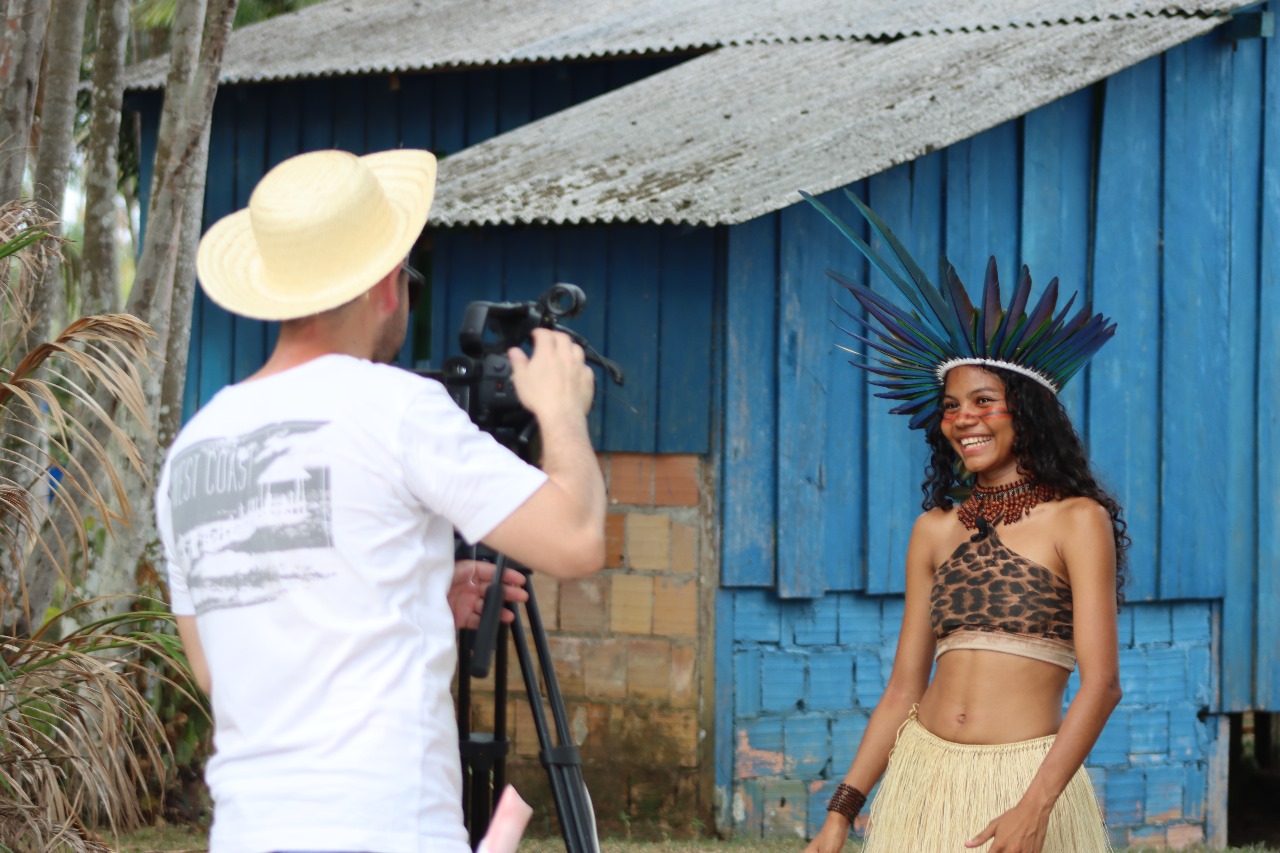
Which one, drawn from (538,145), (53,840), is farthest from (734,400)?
(53,840)

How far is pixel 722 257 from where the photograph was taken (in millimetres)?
6031

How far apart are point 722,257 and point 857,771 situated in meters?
3.11

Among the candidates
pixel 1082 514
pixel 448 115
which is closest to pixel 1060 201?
pixel 448 115

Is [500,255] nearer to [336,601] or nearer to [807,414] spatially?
[807,414]

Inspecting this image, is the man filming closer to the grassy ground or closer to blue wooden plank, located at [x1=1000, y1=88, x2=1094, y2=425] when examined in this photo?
the grassy ground

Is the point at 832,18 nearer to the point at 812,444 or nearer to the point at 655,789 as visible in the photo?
the point at 812,444

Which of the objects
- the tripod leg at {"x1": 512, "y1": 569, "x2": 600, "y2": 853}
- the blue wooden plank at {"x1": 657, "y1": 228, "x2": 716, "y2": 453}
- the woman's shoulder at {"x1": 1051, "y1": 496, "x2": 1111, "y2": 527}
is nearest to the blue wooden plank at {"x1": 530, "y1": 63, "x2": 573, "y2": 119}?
the blue wooden plank at {"x1": 657, "y1": 228, "x2": 716, "y2": 453}

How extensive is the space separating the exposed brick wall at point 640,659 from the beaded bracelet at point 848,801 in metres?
2.77

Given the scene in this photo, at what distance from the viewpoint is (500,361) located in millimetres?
2502

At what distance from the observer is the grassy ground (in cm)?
543

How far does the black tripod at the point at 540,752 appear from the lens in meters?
2.62

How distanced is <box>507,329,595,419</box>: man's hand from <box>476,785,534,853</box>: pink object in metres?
0.51

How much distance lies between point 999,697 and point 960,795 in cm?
22

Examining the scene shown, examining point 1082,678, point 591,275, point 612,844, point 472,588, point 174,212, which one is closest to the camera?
point 472,588
